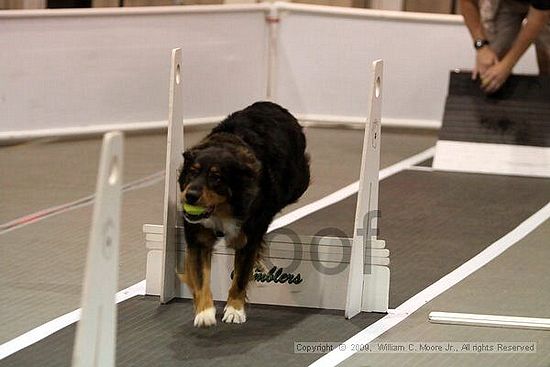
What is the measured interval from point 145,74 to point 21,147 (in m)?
1.04

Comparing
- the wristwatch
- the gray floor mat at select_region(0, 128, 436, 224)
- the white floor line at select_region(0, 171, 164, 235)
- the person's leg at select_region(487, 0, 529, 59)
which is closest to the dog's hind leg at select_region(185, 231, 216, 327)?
the white floor line at select_region(0, 171, 164, 235)

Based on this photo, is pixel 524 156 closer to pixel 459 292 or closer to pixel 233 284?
pixel 459 292

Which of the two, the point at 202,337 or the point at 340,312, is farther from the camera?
the point at 340,312

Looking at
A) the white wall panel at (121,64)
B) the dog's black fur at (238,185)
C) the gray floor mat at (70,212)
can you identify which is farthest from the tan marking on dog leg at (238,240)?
the white wall panel at (121,64)

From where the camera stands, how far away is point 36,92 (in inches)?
291

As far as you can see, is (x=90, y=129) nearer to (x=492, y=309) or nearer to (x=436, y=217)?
(x=436, y=217)

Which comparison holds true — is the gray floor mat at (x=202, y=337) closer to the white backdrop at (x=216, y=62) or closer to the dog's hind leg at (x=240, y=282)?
the dog's hind leg at (x=240, y=282)

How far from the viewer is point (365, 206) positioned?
420 cm

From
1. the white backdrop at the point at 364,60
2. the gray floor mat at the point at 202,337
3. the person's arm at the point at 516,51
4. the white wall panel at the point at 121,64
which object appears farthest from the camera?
the white backdrop at the point at 364,60

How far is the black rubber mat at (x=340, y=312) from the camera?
375cm

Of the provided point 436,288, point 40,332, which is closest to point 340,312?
point 436,288

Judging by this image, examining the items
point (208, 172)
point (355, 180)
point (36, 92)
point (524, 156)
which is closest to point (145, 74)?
point (36, 92)

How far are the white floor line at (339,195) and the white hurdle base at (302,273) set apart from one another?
1141 millimetres

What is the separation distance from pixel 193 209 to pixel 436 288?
4.49 feet
